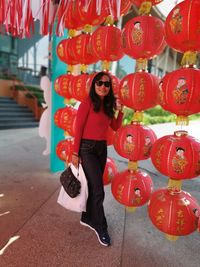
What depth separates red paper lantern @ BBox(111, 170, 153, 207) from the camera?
8.02 ft

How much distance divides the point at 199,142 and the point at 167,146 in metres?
0.26

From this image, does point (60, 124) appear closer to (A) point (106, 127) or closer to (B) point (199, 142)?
(A) point (106, 127)

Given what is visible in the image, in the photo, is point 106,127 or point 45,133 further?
point 45,133

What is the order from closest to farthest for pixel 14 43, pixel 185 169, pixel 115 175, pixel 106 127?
pixel 185 169 → pixel 106 127 → pixel 115 175 → pixel 14 43

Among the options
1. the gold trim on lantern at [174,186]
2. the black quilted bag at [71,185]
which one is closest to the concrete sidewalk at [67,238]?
the black quilted bag at [71,185]

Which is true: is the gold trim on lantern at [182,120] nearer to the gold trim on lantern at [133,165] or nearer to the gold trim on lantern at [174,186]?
the gold trim on lantern at [174,186]

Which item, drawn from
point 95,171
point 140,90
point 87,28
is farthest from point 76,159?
point 87,28

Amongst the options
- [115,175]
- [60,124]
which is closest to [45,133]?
[60,124]

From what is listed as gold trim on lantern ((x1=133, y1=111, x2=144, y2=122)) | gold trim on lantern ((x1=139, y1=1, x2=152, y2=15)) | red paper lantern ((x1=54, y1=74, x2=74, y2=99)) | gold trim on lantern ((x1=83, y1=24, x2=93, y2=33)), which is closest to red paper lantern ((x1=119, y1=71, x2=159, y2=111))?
gold trim on lantern ((x1=133, y1=111, x2=144, y2=122))

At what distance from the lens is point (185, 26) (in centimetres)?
177

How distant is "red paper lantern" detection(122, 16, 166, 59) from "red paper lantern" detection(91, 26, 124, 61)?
26 centimetres

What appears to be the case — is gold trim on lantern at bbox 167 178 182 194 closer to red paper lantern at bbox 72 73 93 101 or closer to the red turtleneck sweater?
the red turtleneck sweater

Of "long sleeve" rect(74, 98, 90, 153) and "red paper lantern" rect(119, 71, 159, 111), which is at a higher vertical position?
"red paper lantern" rect(119, 71, 159, 111)

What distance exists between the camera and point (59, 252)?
2.13 meters
